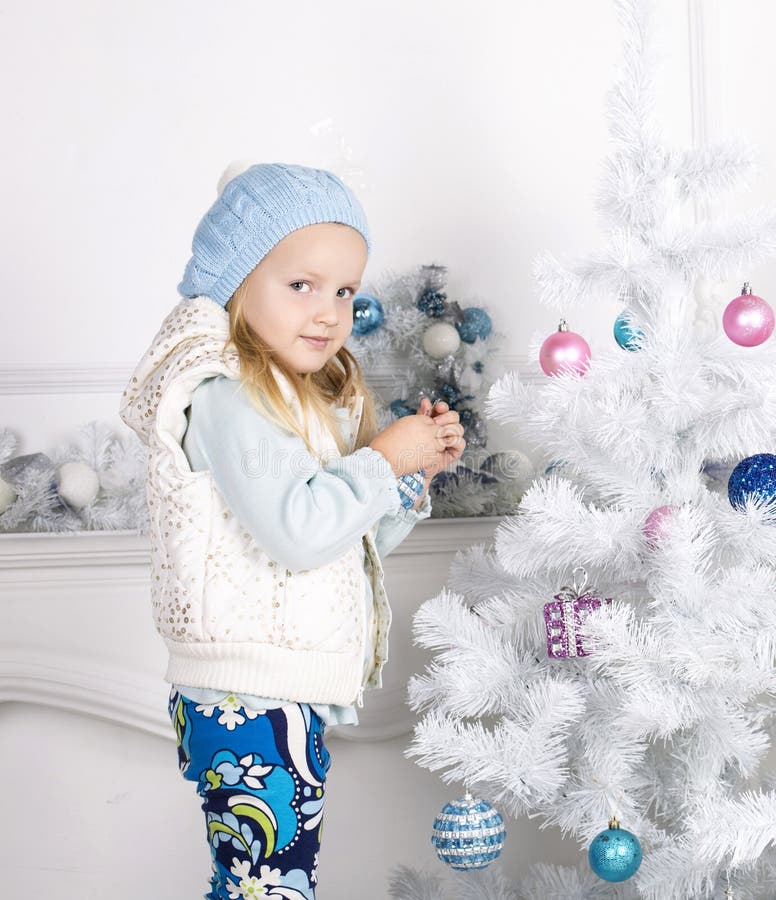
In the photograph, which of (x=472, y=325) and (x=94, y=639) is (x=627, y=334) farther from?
(x=94, y=639)

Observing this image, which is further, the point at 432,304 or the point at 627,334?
the point at 432,304

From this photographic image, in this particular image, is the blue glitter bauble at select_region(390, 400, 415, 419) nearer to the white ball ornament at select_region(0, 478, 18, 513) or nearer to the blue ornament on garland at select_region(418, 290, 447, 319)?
the blue ornament on garland at select_region(418, 290, 447, 319)

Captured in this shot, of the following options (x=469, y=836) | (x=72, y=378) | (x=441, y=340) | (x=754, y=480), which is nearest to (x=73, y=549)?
(x=72, y=378)

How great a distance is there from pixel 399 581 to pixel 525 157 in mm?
822

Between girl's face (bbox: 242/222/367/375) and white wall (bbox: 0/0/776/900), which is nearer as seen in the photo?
girl's face (bbox: 242/222/367/375)

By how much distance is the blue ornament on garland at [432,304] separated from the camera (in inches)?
66.3

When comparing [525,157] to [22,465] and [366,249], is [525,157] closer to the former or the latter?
[366,249]

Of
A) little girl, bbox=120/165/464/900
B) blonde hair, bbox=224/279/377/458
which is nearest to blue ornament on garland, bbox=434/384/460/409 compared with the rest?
blonde hair, bbox=224/279/377/458

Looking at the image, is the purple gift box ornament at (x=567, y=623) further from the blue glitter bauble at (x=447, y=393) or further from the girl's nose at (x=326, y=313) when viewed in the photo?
the blue glitter bauble at (x=447, y=393)

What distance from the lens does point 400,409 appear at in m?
1.66

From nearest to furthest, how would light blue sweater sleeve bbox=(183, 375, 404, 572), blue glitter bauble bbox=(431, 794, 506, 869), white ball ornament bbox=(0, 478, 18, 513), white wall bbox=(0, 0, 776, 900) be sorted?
1. light blue sweater sleeve bbox=(183, 375, 404, 572)
2. blue glitter bauble bbox=(431, 794, 506, 869)
3. white ball ornament bbox=(0, 478, 18, 513)
4. white wall bbox=(0, 0, 776, 900)

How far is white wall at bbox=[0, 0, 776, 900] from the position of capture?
1709 millimetres

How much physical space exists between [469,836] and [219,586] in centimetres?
42

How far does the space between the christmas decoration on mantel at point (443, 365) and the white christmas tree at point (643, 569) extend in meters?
0.37
